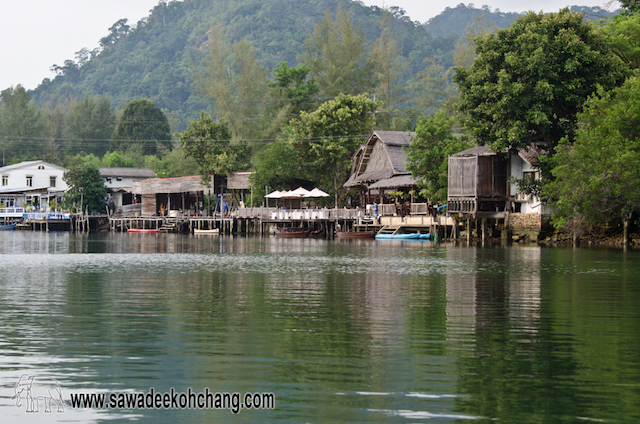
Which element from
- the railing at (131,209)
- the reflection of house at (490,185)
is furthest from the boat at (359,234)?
the railing at (131,209)

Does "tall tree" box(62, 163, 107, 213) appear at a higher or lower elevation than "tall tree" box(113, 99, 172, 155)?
lower

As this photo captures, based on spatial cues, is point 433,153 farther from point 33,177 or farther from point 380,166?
point 33,177

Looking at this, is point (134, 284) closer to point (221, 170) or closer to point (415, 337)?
point (415, 337)

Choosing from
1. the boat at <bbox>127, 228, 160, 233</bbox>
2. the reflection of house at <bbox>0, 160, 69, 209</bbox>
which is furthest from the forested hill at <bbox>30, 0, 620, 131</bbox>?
the boat at <bbox>127, 228, 160, 233</bbox>

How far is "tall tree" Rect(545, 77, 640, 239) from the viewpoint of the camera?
36.9 metres

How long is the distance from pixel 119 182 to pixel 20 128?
133ft

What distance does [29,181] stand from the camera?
9525 cm

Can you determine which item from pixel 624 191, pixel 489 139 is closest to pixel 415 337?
pixel 624 191

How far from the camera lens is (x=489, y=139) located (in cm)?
4484

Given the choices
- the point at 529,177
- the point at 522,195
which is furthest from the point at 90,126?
the point at 529,177

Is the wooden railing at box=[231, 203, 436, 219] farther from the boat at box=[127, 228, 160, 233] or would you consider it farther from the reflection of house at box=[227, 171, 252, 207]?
the boat at box=[127, 228, 160, 233]

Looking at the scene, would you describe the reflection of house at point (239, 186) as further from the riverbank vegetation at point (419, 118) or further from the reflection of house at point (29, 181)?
the reflection of house at point (29, 181)

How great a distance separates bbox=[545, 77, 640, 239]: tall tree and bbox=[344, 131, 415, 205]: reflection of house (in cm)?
1822

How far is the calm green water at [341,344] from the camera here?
8.39 meters
